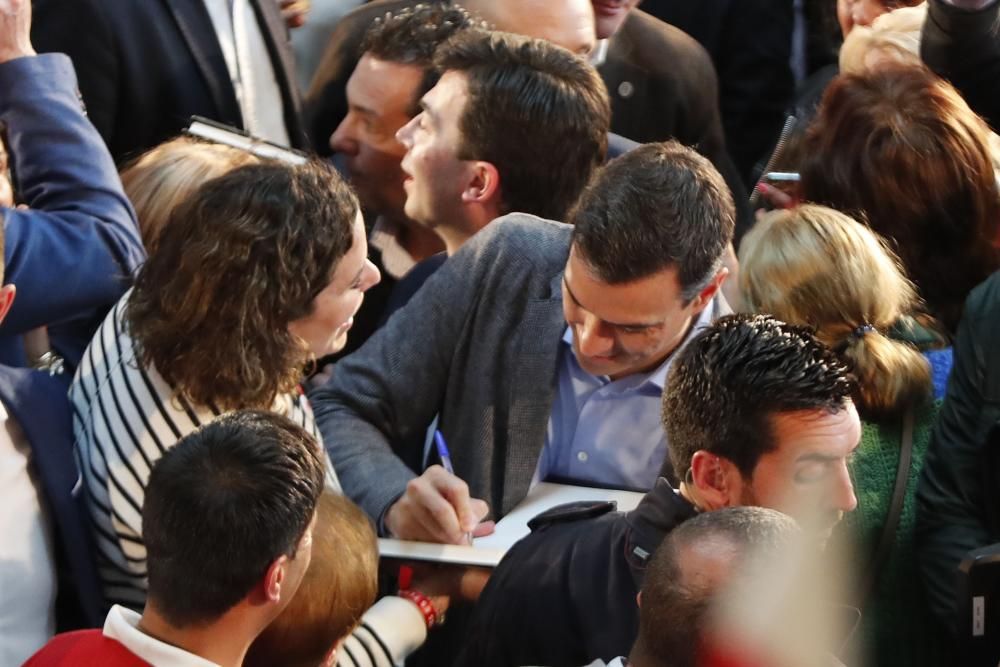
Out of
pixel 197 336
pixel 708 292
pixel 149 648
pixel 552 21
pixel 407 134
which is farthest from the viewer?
pixel 552 21

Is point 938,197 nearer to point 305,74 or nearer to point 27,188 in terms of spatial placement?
point 27,188

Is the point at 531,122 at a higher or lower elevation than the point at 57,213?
lower

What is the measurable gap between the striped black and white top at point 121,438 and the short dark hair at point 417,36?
1.51 meters

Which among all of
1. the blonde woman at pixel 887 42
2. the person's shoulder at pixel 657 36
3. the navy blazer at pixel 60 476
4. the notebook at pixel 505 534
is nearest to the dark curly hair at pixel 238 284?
the navy blazer at pixel 60 476

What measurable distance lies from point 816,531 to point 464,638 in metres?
0.61

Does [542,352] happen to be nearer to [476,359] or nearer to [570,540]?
[476,359]

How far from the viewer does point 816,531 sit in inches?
94.2

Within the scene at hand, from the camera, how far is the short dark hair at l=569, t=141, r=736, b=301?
2.77 meters

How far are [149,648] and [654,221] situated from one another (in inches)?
47.9

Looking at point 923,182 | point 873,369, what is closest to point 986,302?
point 873,369

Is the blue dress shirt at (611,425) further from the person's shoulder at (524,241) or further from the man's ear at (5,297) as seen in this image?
the man's ear at (5,297)

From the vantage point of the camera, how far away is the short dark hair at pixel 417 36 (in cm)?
389

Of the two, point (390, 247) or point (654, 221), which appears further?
point (390, 247)

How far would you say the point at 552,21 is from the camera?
4035mm
